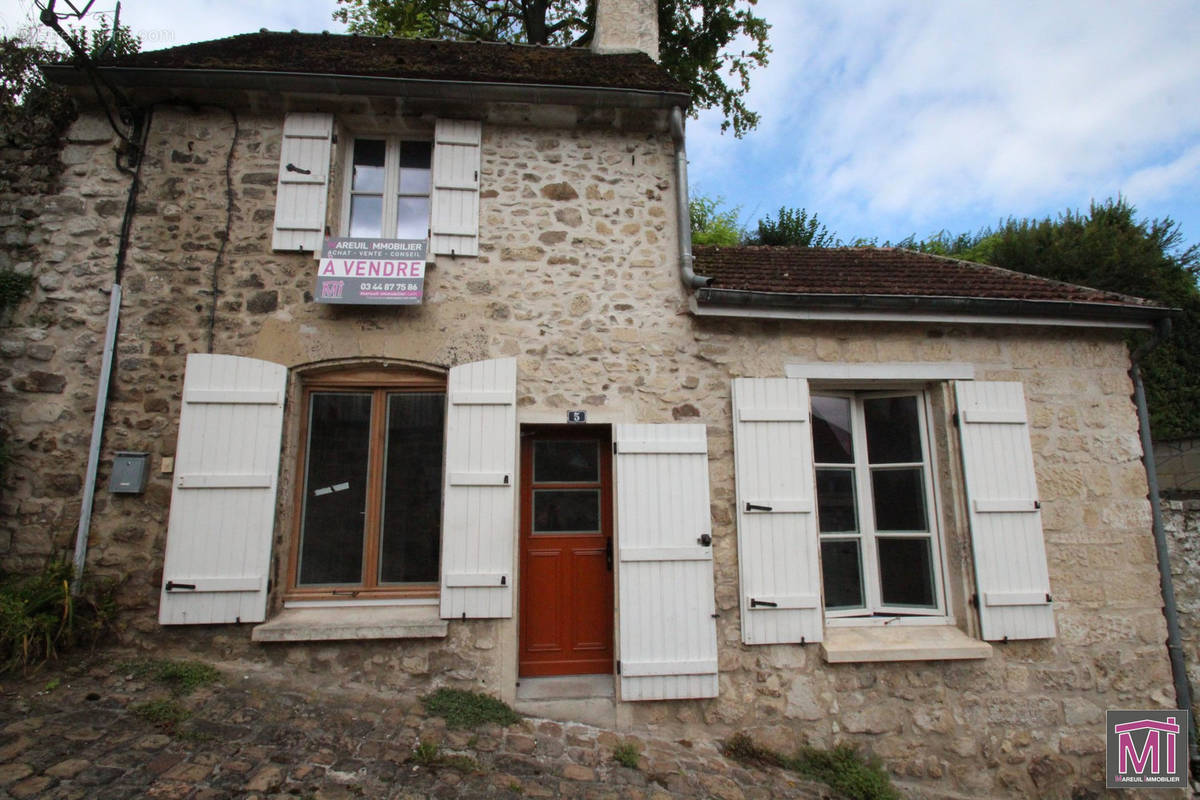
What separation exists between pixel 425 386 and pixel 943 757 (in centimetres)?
434

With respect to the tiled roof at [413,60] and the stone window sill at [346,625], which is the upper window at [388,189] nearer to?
the tiled roof at [413,60]

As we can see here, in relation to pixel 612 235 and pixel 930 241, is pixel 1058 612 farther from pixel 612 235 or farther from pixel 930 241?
pixel 930 241

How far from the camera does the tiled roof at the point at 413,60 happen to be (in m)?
4.17

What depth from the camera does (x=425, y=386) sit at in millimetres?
4070

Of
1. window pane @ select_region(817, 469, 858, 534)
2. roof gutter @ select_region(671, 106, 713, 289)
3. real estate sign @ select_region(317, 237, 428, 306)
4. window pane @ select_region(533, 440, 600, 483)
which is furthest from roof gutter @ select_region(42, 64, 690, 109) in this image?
window pane @ select_region(817, 469, 858, 534)

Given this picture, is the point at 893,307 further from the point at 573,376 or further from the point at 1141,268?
the point at 1141,268

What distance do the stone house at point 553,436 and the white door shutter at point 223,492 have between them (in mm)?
23

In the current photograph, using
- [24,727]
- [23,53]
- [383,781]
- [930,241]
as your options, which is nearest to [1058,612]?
[383,781]

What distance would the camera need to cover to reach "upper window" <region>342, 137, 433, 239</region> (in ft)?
14.2

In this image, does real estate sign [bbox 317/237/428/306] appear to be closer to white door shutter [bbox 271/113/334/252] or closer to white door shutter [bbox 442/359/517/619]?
white door shutter [bbox 271/113/334/252]

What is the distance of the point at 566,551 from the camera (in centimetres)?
411

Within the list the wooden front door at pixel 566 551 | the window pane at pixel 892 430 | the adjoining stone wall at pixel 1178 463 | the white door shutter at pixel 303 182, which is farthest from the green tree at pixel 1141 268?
the white door shutter at pixel 303 182

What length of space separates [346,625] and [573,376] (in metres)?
2.21

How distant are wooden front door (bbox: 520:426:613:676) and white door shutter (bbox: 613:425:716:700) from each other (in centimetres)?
37
